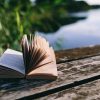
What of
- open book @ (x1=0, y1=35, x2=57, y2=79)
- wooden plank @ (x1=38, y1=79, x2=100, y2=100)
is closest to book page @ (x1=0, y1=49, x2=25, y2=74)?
open book @ (x1=0, y1=35, x2=57, y2=79)

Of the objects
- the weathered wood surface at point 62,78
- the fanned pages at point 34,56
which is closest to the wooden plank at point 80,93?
the weathered wood surface at point 62,78

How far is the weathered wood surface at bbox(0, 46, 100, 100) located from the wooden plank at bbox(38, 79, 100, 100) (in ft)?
0.20

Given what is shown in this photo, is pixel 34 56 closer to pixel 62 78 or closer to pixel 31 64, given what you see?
pixel 31 64

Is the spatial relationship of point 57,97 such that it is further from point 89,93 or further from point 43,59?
point 43,59

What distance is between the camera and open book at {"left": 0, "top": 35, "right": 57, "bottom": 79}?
55.6 inches

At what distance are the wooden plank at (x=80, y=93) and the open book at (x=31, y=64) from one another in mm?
140

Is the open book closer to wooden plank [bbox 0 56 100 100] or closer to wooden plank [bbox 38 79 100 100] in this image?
wooden plank [bbox 0 56 100 100]

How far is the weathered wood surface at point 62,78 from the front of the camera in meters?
1.30

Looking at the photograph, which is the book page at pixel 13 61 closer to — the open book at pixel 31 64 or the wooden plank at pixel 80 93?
the open book at pixel 31 64

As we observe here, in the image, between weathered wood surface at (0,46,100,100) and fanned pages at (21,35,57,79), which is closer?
weathered wood surface at (0,46,100,100)

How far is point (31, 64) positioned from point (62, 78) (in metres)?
0.18

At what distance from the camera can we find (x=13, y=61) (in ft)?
5.01

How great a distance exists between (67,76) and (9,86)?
0.31 metres

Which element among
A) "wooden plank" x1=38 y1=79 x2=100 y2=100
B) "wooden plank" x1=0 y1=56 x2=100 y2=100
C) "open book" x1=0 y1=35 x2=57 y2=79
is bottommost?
"wooden plank" x1=38 y1=79 x2=100 y2=100
